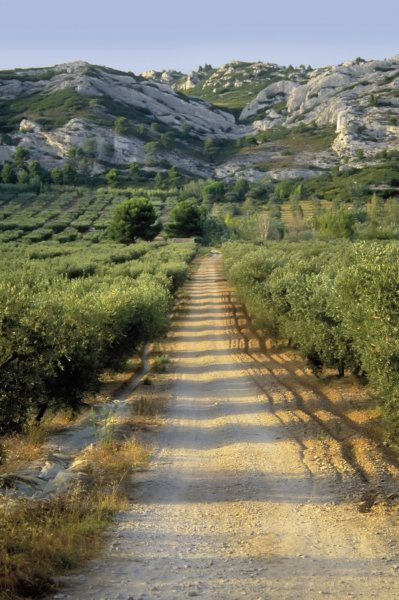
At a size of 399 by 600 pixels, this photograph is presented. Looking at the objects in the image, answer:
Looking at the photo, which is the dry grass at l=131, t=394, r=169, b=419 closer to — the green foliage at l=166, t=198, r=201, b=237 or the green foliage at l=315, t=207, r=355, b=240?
the green foliage at l=315, t=207, r=355, b=240

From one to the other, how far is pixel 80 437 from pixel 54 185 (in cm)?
14051

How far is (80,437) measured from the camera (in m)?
18.1

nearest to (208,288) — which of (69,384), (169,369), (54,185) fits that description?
(169,369)

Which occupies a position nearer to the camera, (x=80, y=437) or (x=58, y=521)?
(x=58, y=521)

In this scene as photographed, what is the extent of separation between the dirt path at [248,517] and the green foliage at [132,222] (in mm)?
71428

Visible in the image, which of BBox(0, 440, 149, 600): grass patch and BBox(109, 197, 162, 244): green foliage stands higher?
BBox(109, 197, 162, 244): green foliage

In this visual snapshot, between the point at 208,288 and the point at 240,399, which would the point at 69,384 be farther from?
the point at 208,288

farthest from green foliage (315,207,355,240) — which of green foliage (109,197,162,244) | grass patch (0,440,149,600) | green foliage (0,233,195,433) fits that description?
grass patch (0,440,149,600)

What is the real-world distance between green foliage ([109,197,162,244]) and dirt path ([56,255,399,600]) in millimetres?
71428

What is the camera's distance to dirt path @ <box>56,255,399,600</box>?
28.6 feet

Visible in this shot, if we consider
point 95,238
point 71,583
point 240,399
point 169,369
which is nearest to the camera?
point 71,583

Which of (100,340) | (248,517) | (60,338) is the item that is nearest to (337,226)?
(100,340)

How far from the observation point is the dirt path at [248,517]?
8.73 metres

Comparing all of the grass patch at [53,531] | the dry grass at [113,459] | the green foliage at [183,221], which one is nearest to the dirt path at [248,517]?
the grass patch at [53,531]
